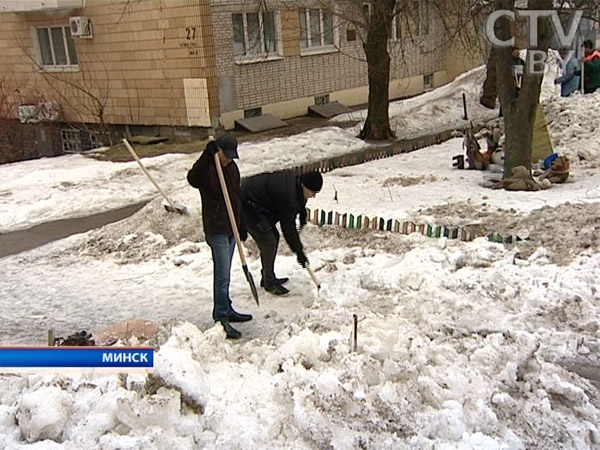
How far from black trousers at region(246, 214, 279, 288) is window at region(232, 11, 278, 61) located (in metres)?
10.5

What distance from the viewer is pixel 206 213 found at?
4930 mm

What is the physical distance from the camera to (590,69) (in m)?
13.2

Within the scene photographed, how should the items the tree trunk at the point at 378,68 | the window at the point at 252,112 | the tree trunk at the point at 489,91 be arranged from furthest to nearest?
the tree trunk at the point at 489,91
the window at the point at 252,112
the tree trunk at the point at 378,68

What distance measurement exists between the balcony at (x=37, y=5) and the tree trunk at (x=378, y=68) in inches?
310

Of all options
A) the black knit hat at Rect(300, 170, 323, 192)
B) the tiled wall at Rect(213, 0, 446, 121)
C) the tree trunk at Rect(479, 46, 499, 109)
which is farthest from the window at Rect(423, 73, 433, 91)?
the black knit hat at Rect(300, 170, 323, 192)

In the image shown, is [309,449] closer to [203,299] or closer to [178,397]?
[178,397]

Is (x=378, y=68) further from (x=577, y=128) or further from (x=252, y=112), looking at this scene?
(x=577, y=128)

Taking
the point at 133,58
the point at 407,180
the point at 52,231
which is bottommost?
the point at 52,231

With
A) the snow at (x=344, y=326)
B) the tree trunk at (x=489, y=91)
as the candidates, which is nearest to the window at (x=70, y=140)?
the snow at (x=344, y=326)

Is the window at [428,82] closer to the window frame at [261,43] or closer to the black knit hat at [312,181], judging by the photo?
the window frame at [261,43]

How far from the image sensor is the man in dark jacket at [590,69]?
42.9ft

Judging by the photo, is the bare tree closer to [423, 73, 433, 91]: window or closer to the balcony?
the balcony

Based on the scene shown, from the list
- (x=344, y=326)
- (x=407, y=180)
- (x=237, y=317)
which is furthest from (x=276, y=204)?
(x=407, y=180)

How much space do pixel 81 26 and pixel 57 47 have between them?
2112 millimetres
